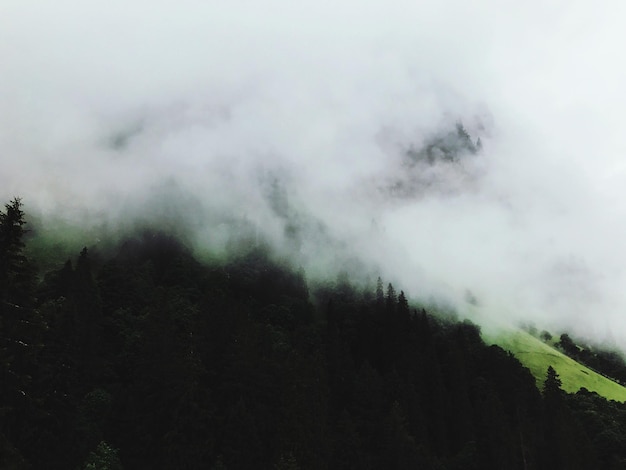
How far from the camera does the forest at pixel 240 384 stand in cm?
5238

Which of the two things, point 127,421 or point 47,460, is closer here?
point 47,460

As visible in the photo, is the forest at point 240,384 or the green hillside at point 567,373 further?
the green hillside at point 567,373

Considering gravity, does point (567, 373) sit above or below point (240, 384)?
above

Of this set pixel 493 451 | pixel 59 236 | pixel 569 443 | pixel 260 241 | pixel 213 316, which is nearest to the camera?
pixel 213 316

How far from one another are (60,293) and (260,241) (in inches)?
3371

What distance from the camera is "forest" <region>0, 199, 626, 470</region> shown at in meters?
52.4

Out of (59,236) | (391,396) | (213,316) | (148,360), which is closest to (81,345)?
(148,360)

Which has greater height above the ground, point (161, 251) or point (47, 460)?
point (161, 251)

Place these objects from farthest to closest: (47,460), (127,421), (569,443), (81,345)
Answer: (569,443)
(81,345)
(127,421)
(47,460)

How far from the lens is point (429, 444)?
106875mm

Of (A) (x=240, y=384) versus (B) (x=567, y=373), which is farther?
(B) (x=567, y=373)

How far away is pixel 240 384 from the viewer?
272ft

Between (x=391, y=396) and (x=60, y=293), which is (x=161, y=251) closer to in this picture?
(x=60, y=293)

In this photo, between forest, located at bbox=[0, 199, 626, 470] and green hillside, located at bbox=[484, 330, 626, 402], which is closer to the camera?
forest, located at bbox=[0, 199, 626, 470]
